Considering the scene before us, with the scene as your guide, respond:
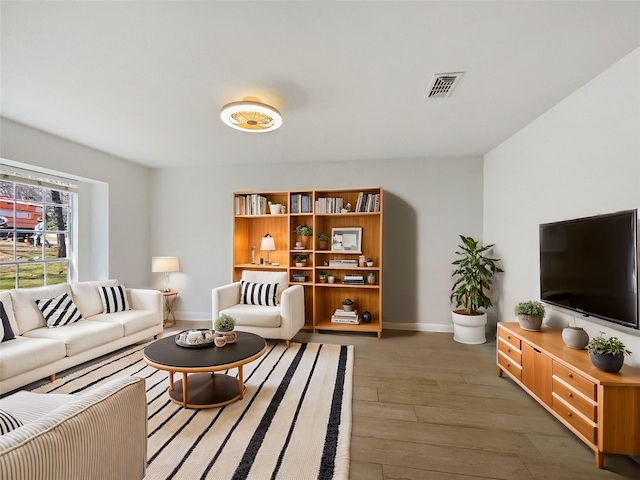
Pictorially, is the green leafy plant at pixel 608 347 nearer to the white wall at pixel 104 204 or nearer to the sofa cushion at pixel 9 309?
the sofa cushion at pixel 9 309

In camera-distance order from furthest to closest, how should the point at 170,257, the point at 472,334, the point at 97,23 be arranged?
the point at 170,257, the point at 472,334, the point at 97,23

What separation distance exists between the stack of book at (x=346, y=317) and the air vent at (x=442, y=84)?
2.92 metres

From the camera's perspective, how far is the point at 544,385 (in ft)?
7.51

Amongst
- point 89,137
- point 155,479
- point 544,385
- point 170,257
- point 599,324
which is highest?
point 89,137

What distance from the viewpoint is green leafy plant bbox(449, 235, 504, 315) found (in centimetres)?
393

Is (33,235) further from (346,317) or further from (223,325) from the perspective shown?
(346,317)

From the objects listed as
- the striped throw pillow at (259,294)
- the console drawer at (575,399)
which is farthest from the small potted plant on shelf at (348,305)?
the console drawer at (575,399)

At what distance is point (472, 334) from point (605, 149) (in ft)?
8.29

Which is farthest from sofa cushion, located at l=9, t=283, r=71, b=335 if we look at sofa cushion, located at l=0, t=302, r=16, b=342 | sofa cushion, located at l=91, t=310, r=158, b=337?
sofa cushion, located at l=91, t=310, r=158, b=337


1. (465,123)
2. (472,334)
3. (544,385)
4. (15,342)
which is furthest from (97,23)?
(472,334)

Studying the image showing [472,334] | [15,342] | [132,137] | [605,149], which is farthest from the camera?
[472,334]

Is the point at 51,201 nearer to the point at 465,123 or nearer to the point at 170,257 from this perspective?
the point at 170,257

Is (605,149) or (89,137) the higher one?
(89,137)

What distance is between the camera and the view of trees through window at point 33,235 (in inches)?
138
